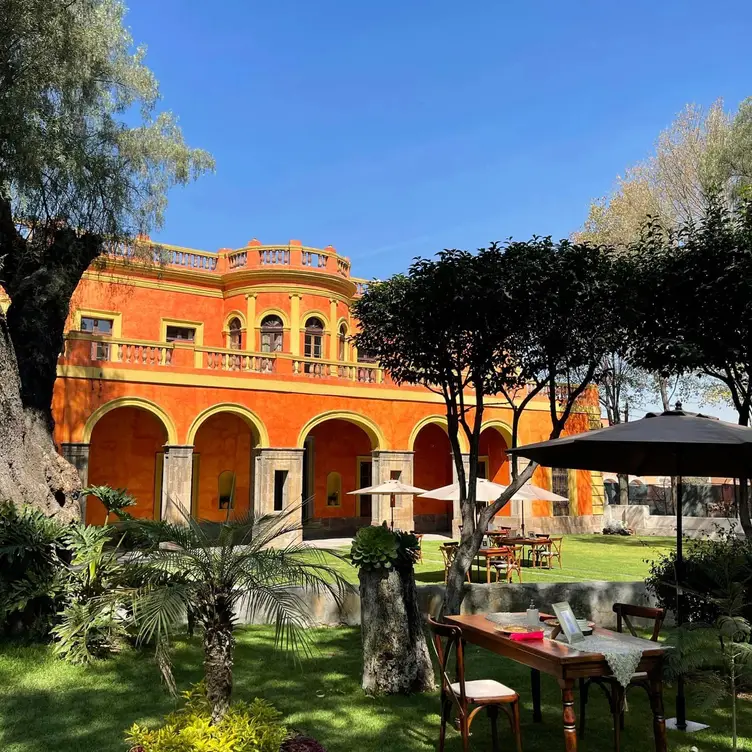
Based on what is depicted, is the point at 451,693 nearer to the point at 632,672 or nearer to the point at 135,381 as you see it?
the point at 632,672

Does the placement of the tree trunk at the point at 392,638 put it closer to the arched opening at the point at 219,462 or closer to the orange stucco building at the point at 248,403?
the orange stucco building at the point at 248,403

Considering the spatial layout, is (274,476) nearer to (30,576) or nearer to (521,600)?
(521,600)

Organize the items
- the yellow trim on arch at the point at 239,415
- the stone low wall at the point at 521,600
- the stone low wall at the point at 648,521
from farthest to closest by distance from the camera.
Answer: the stone low wall at the point at 648,521, the yellow trim on arch at the point at 239,415, the stone low wall at the point at 521,600

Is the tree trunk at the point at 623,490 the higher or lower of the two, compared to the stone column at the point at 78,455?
lower

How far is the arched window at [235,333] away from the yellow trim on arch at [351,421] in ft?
14.1

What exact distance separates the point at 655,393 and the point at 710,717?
24.6 m

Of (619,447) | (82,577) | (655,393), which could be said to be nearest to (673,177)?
(655,393)

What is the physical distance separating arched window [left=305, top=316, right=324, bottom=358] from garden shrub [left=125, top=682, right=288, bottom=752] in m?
19.7

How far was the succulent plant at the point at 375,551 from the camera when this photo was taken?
251 inches

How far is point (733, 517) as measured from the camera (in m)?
24.3

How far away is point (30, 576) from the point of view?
738cm

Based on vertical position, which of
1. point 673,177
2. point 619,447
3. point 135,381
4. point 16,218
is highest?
point 673,177

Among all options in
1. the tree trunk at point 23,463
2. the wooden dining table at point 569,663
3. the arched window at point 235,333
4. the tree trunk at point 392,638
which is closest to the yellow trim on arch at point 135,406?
the arched window at point 235,333

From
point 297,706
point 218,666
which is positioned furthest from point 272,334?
point 218,666
